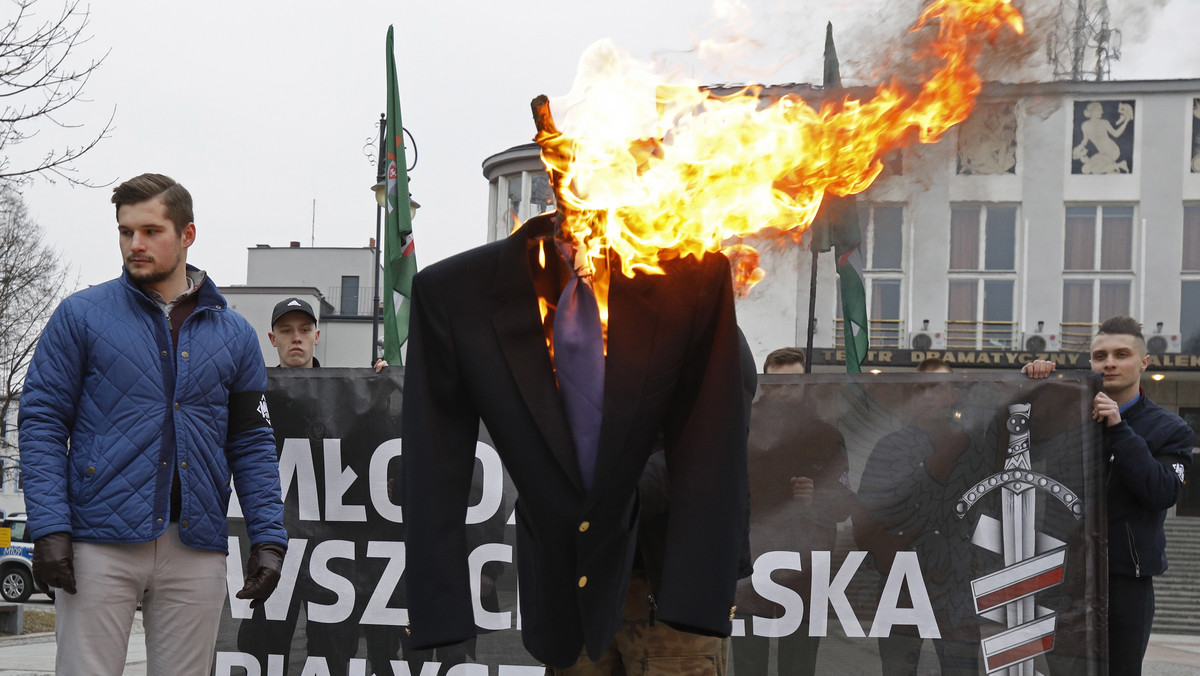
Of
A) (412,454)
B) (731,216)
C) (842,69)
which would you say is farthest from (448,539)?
(842,69)

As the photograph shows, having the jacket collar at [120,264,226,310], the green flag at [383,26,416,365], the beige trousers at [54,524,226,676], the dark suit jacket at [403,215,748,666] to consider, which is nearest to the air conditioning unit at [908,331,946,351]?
the green flag at [383,26,416,365]

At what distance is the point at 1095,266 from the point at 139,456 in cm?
3540

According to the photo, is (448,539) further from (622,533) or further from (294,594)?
(294,594)

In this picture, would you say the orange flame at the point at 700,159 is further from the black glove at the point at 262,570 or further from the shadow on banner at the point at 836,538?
the shadow on banner at the point at 836,538

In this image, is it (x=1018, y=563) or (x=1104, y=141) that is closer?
(x=1018, y=563)

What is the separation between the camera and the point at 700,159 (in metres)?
3.19

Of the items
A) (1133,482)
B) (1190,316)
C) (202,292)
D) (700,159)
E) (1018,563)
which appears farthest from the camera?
(1190,316)

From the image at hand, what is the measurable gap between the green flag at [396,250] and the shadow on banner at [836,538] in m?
4.27

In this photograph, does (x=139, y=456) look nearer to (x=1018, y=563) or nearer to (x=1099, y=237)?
(x=1018, y=563)

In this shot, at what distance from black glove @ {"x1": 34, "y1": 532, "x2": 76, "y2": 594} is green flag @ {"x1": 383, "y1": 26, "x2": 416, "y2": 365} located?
21.5 ft

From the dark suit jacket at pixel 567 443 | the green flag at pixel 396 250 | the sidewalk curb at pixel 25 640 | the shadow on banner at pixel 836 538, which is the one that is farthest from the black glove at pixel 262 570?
the sidewalk curb at pixel 25 640

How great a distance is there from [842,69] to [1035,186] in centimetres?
3226

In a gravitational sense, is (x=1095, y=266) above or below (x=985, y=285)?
above

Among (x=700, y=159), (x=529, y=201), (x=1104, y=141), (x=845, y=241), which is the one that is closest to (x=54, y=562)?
(x=529, y=201)
